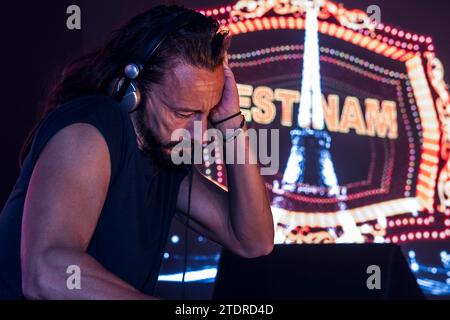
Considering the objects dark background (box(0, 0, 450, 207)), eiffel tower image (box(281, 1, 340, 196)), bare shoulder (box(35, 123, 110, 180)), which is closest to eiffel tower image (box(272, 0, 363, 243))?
eiffel tower image (box(281, 1, 340, 196))

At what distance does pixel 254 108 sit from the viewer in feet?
8.33

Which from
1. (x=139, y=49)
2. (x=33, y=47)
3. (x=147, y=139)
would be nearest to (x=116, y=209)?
(x=147, y=139)

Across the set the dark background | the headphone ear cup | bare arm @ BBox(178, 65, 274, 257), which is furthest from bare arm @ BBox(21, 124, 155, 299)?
the dark background

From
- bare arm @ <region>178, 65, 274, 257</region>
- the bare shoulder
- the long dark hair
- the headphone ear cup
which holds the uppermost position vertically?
the long dark hair

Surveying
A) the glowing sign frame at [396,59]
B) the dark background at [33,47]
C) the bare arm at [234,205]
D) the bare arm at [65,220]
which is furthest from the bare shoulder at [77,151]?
the glowing sign frame at [396,59]

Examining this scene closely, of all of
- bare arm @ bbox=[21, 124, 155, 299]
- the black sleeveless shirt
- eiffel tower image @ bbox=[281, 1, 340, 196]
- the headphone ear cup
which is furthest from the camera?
eiffel tower image @ bbox=[281, 1, 340, 196]

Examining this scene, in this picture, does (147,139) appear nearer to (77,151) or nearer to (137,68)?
(137,68)

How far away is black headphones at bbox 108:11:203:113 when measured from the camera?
107 centimetres

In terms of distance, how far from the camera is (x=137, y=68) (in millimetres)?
1082

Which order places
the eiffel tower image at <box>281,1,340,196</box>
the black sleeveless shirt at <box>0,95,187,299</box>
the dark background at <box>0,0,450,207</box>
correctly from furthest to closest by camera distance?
the eiffel tower image at <box>281,1,340,196</box> → the dark background at <box>0,0,450,207</box> → the black sleeveless shirt at <box>0,95,187,299</box>

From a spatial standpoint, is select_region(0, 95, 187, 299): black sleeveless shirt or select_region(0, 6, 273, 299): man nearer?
select_region(0, 6, 273, 299): man

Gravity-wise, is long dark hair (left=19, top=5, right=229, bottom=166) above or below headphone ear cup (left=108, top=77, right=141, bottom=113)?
above

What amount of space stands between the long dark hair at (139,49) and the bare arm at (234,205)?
199mm

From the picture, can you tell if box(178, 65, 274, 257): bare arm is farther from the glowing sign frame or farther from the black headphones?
the glowing sign frame
